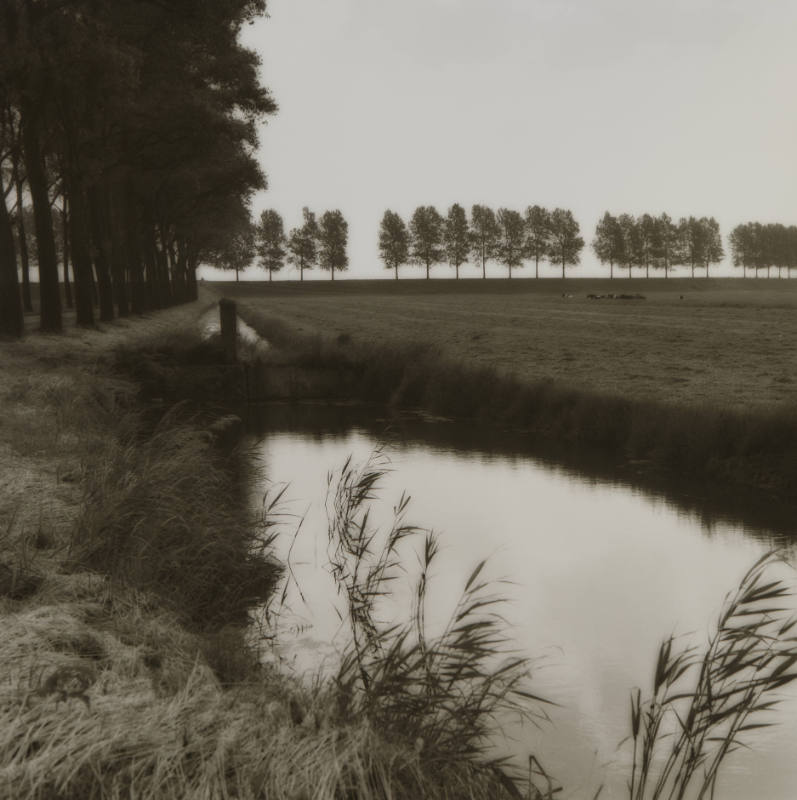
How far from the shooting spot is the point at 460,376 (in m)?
21.5

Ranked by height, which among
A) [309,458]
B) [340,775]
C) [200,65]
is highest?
[200,65]

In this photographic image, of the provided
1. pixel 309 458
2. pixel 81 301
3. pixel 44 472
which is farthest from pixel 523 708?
pixel 81 301

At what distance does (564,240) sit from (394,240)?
901 inches

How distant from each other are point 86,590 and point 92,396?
1028 cm

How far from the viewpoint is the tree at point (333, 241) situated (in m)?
125

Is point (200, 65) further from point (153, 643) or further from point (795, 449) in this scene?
point (153, 643)

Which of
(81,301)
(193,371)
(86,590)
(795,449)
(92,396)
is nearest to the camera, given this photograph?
(86,590)

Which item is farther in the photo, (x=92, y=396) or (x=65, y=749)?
(x=92, y=396)

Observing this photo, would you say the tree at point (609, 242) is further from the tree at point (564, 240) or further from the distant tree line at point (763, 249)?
the distant tree line at point (763, 249)

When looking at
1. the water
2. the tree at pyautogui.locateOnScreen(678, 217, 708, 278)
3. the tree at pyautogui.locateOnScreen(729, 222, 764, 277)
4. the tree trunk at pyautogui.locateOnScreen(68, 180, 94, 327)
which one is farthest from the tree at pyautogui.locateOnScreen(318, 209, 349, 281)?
the water

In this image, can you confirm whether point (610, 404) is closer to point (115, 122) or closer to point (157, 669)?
point (157, 669)

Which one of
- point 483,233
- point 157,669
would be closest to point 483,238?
point 483,233

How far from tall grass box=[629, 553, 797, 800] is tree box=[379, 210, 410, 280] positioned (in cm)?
11913

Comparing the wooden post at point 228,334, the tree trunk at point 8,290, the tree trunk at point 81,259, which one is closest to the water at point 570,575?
the wooden post at point 228,334
